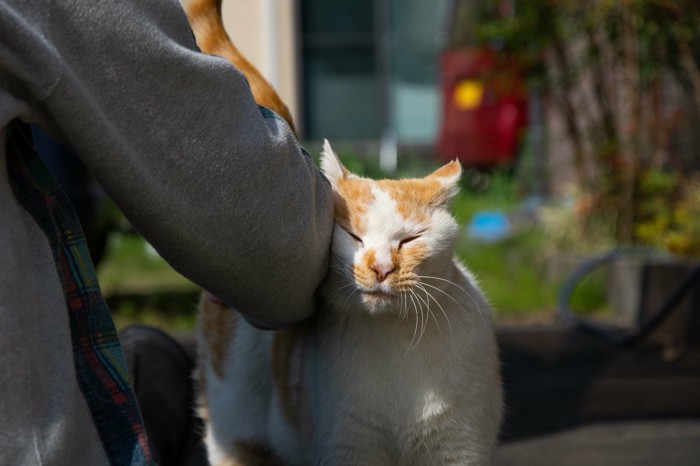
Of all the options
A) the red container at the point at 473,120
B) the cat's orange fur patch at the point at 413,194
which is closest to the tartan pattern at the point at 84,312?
the cat's orange fur patch at the point at 413,194

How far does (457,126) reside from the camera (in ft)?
28.4

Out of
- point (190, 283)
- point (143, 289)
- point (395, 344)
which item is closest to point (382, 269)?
point (395, 344)

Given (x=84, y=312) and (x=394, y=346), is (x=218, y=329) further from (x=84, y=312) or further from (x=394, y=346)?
(x=84, y=312)

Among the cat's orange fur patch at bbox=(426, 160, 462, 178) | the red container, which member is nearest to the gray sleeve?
the cat's orange fur patch at bbox=(426, 160, 462, 178)

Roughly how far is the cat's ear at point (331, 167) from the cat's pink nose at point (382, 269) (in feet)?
0.71

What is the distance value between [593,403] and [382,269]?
2.30 m

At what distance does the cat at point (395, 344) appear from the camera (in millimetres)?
1461

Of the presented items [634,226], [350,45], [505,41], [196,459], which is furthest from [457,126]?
[196,459]

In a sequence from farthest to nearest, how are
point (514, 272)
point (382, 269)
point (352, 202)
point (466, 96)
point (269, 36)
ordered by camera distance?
point (466, 96) → point (269, 36) → point (514, 272) → point (352, 202) → point (382, 269)

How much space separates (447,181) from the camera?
1.60 meters

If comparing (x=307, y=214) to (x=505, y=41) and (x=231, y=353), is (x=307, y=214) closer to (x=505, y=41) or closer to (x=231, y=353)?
(x=231, y=353)

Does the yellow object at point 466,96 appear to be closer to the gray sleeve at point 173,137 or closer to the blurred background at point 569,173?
the blurred background at point 569,173

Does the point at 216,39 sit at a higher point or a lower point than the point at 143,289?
higher

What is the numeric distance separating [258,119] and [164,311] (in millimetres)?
3926
